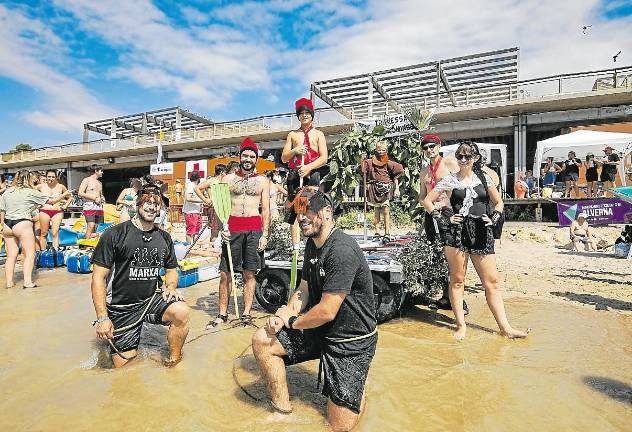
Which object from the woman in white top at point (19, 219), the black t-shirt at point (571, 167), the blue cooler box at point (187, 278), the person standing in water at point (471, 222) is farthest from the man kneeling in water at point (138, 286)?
the black t-shirt at point (571, 167)

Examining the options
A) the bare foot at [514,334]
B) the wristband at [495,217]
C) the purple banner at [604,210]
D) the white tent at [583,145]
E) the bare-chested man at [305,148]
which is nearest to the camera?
the wristband at [495,217]

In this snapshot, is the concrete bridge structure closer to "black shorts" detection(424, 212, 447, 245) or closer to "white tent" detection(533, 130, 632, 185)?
"white tent" detection(533, 130, 632, 185)

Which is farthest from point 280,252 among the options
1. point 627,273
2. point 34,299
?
point 627,273

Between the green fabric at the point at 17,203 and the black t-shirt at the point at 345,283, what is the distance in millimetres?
6163

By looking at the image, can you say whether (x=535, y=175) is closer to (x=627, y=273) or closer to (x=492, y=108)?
(x=492, y=108)

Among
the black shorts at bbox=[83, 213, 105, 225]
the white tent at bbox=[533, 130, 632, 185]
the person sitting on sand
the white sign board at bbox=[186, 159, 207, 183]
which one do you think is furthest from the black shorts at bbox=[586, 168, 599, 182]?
the white sign board at bbox=[186, 159, 207, 183]

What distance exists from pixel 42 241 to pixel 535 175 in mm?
16734

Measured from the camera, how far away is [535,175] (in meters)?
16.5

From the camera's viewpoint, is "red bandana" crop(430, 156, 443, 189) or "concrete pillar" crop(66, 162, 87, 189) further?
"concrete pillar" crop(66, 162, 87, 189)

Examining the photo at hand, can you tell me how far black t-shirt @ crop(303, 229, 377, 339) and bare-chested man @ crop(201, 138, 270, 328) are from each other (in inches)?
84.1

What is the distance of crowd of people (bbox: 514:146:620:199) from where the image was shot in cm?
1350

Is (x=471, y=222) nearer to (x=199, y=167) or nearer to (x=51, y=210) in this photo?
(x=51, y=210)

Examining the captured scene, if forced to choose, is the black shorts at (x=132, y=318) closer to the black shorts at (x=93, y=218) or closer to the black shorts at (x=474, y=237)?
the black shorts at (x=474, y=237)

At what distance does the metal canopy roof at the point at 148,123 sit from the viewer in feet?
125
